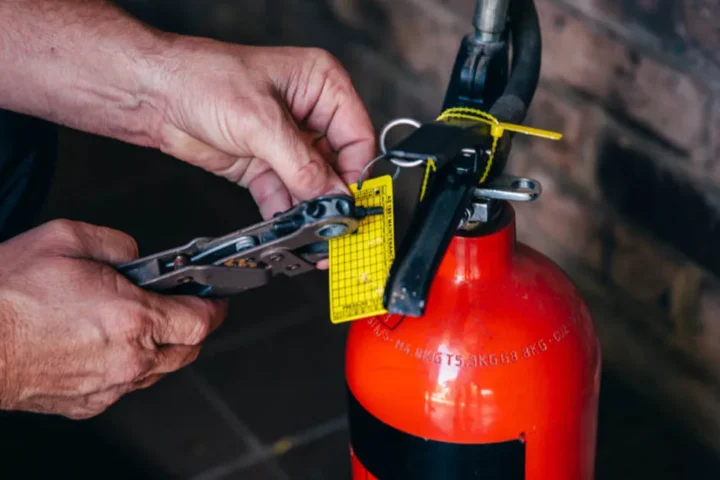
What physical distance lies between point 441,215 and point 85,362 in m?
0.43

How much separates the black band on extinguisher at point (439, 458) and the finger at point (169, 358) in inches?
9.6

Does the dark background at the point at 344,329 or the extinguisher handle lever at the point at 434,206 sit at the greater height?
the extinguisher handle lever at the point at 434,206

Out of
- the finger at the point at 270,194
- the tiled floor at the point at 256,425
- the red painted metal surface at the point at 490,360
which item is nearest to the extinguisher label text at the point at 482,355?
the red painted metal surface at the point at 490,360

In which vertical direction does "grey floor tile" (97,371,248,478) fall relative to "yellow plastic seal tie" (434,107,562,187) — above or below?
below

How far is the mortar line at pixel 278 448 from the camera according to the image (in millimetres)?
1636

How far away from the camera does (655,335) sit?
1.58 meters

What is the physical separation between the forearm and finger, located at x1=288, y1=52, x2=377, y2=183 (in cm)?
17

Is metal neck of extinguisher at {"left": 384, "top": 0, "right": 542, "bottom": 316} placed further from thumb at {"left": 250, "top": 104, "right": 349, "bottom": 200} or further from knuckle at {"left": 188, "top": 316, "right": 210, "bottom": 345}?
knuckle at {"left": 188, "top": 316, "right": 210, "bottom": 345}

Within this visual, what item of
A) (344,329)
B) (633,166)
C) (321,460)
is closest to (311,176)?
(633,166)

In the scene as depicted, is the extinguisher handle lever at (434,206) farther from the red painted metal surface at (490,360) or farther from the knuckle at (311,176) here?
the knuckle at (311,176)

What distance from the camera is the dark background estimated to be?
4.84 feet

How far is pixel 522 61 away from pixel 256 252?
12.6 inches

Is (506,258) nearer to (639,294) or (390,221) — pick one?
(390,221)

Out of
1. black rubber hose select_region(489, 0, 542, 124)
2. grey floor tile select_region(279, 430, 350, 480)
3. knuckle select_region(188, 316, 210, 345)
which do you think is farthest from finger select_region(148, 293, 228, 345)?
grey floor tile select_region(279, 430, 350, 480)
